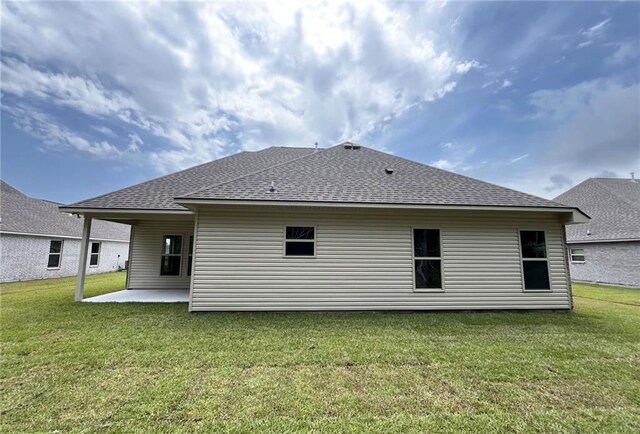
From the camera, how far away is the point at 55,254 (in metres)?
14.6

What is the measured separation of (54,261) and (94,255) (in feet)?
8.74

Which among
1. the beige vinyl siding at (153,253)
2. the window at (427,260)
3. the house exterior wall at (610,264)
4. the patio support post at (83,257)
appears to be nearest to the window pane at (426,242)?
the window at (427,260)

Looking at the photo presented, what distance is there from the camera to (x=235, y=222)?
6.76m

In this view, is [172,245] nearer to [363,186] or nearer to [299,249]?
[299,249]

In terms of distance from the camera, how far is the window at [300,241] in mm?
6816

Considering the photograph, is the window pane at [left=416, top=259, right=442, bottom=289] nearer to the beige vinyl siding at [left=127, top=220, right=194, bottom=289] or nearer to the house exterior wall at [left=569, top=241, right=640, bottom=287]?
the beige vinyl siding at [left=127, top=220, right=194, bottom=289]

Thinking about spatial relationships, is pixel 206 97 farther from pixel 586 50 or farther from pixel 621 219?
pixel 621 219

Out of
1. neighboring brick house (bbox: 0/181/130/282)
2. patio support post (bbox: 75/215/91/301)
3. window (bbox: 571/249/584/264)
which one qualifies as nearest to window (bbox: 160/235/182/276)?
patio support post (bbox: 75/215/91/301)

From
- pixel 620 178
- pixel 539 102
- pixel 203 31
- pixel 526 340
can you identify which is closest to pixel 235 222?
pixel 526 340

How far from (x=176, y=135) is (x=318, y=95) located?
1189 centimetres

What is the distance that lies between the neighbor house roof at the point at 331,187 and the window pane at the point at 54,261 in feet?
34.1

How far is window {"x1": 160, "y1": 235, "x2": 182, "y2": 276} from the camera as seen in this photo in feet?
33.1

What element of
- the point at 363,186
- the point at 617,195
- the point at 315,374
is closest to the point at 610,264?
the point at 617,195

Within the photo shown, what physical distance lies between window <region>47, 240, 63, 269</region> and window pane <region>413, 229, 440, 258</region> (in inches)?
709
